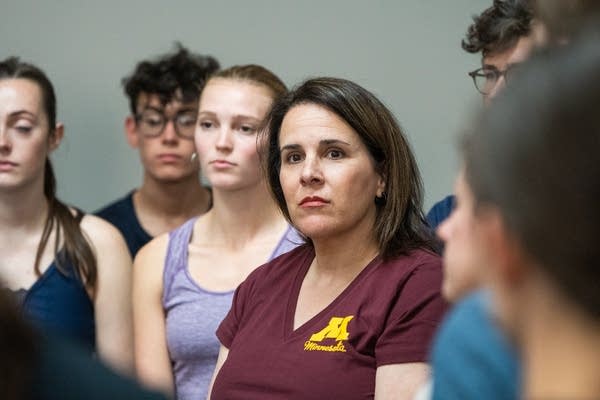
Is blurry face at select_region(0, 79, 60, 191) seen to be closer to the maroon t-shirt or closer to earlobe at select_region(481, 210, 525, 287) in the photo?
the maroon t-shirt

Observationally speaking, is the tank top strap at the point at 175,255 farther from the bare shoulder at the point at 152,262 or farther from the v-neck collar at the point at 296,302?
the v-neck collar at the point at 296,302

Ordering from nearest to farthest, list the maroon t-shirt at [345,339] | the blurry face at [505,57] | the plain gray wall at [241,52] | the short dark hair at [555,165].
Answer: the short dark hair at [555,165], the maroon t-shirt at [345,339], the blurry face at [505,57], the plain gray wall at [241,52]

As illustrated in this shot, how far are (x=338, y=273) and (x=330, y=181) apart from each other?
0.54ft

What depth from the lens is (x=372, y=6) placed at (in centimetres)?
284

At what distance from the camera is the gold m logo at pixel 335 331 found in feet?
5.19

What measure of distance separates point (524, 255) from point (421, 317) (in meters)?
0.91

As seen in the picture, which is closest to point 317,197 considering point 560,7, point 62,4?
point 560,7

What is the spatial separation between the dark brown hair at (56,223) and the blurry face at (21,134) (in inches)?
0.8

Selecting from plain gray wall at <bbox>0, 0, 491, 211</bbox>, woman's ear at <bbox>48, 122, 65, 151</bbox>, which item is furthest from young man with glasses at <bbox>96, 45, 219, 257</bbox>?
woman's ear at <bbox>48, 122, 65, 151</bbox>

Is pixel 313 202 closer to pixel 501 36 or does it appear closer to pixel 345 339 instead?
pixel 345 339

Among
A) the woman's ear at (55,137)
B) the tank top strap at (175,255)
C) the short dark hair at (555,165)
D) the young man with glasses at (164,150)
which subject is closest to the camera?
the short dark hair at (555,165)

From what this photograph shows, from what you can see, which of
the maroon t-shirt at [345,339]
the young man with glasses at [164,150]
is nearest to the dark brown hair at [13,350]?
the maroon t-shirt at [345,339]

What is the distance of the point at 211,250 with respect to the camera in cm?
225

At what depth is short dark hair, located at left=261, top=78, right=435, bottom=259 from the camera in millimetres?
1733
